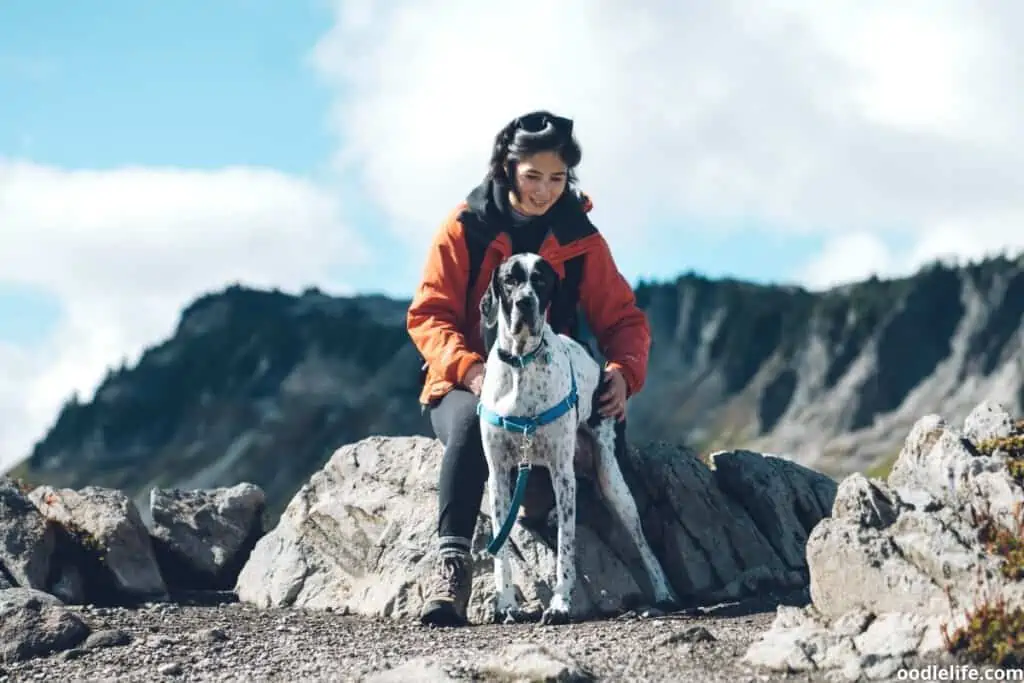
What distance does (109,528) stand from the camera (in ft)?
43.2

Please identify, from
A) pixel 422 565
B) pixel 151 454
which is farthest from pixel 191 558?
pixel 151 454

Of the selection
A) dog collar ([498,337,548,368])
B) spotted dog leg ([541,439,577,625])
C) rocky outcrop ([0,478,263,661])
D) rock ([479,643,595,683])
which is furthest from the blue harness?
rocky outcrop ([0,478,263,661])

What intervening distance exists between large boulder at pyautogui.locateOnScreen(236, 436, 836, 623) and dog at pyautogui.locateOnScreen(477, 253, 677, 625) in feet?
1.63

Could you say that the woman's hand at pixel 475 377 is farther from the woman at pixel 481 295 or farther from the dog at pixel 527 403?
the dog at pixel 527 403

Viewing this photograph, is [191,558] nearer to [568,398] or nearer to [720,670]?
[568,398]

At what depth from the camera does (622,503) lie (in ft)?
37.0

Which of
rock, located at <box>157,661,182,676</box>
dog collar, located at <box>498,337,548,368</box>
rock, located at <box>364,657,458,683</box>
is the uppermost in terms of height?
dog collar, located at <box>498,337,548,368</box>

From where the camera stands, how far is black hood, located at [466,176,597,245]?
36.4 feet

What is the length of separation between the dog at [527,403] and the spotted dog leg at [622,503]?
1.46 feet

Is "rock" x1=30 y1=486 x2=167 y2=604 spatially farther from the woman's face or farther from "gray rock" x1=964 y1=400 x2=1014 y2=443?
"gray rock" x1=964 y1=400 x2=1014 y2=443

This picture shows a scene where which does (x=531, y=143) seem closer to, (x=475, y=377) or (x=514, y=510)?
(x=475, y=377)

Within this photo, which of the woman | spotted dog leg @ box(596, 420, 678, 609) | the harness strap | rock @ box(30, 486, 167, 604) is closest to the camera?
the harness strap

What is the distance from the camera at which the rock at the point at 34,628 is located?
9.92 m

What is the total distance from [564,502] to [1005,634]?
3570 mm
